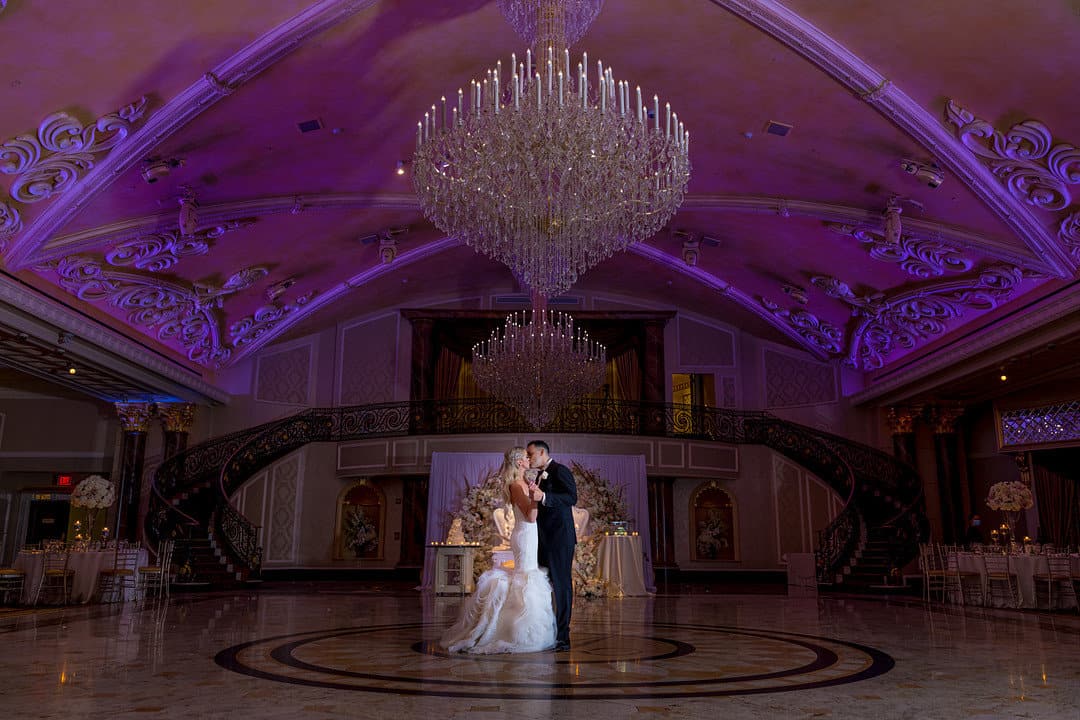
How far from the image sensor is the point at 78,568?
30.3 feet

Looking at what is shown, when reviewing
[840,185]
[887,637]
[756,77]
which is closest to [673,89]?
[756,77]

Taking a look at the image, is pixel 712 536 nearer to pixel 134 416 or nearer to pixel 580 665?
pixel 134 416

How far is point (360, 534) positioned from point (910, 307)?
32.4 feet

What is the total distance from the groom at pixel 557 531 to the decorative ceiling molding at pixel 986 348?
22.1ft

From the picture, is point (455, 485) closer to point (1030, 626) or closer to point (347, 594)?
point (347, 594)

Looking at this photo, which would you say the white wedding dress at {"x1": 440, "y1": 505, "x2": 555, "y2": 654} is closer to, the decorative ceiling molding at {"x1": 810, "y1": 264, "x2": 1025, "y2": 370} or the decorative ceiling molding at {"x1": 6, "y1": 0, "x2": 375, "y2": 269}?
the decorative ceiling molding at {"x1": 6, "y1": 0, "x2": 375, "y2": 269}

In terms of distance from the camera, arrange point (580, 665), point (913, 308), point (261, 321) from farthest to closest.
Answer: point (261, 321)
point (913, 308)
point (580, 665)

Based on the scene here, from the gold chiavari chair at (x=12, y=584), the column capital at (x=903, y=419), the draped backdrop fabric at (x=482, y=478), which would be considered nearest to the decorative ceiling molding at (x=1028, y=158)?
the column capital at (x=903, y=419)

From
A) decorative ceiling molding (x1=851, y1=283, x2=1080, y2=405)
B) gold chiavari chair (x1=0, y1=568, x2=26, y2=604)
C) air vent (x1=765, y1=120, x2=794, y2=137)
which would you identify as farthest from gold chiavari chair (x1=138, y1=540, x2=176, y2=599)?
decorative ceiling molding (x1=851, y1=283, x2=1080, y2=405)

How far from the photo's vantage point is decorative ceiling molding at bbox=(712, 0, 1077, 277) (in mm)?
6711

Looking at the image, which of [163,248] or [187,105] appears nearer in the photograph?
[187,105]

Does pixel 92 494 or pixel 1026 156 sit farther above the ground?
pixel 1026 156

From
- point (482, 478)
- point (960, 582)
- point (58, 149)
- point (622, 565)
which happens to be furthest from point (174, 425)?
point (960, 582)

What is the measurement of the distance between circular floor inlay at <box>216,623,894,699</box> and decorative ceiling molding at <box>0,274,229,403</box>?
550 centimetres
